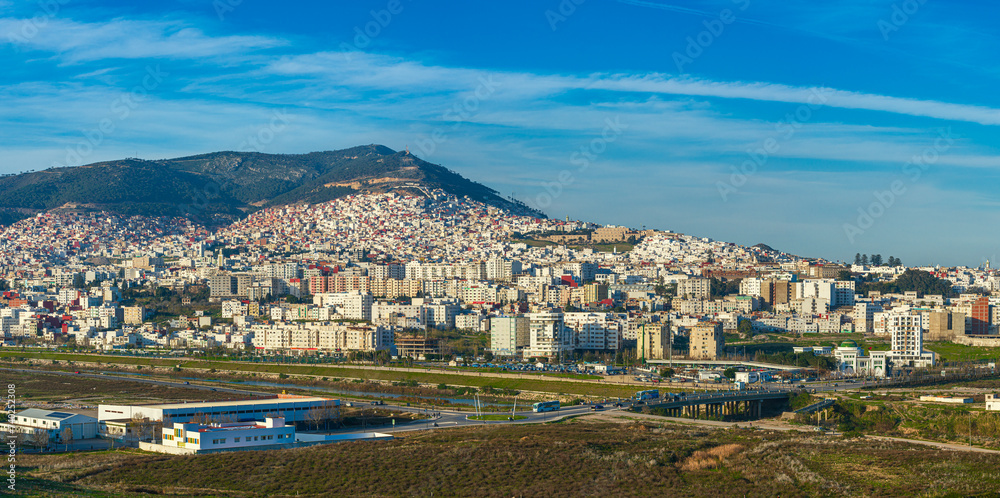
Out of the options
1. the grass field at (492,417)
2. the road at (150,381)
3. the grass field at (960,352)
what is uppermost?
the grass field at (960,352)

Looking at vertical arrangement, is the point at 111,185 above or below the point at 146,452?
above

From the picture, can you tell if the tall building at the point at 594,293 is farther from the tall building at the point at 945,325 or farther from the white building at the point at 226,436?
the white building at the point at 226,436

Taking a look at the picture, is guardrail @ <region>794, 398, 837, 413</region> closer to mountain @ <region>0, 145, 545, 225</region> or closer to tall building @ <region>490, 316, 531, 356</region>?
tall building @ <region>490, 316, 531, 356</region>

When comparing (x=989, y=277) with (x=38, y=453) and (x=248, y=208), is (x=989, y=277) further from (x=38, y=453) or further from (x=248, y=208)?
(x=248, y=208)

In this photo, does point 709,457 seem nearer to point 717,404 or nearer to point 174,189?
point 717,404

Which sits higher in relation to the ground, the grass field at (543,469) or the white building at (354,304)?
the white building at (354,304)

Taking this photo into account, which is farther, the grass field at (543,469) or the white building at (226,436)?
the white building at (226,436)

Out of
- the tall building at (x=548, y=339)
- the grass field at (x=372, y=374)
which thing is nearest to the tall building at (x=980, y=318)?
the tall building at (x=548, y=339)

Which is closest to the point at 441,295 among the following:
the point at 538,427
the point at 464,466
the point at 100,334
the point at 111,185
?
the point at 100,334
